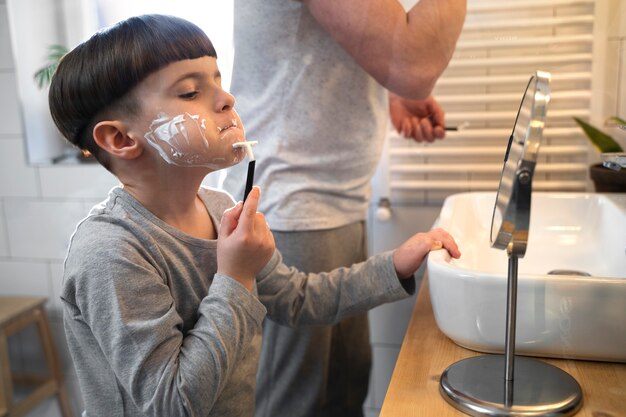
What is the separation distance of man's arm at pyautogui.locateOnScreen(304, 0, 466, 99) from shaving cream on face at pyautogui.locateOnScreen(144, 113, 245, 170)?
0.90ft

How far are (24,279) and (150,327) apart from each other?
687 mm

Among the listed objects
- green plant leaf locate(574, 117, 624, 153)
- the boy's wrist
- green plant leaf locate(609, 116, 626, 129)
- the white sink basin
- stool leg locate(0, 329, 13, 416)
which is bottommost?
stool leg locate(0, 329, 13, 416)

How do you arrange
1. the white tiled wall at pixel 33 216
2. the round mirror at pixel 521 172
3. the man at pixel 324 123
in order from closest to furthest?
the round mirror at pixel 521 172
the man at pixel 324 123
the white tiled wall at pixel 33 216

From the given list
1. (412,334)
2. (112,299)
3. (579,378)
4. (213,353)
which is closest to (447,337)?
(412,334)

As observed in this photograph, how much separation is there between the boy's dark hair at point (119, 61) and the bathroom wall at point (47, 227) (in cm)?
34

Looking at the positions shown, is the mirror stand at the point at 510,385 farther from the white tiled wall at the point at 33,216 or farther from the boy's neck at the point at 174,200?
the white tiled wall at the point at 33,216

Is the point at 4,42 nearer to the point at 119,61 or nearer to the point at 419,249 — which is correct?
the point at 119,61

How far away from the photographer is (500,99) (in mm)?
1084

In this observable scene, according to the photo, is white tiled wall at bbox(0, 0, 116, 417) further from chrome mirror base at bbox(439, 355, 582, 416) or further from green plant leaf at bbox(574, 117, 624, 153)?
green plant leaf at bbox(574, 117, 624, 153)

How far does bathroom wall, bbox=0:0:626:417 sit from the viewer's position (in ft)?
3.86

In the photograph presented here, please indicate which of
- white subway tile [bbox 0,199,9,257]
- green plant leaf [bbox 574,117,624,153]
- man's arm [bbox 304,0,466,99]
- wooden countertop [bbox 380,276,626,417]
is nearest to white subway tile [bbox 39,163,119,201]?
white subway tile [bbox 0,199,9,257]

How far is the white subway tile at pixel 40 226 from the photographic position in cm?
124

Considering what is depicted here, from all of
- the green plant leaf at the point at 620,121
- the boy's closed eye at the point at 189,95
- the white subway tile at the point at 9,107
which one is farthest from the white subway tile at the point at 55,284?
the green plant leaf at the point at 620,121

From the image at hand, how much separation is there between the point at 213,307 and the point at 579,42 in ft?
2.31
